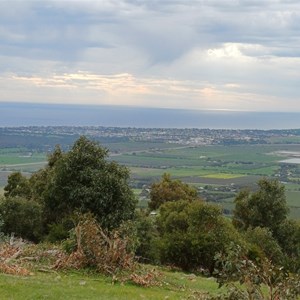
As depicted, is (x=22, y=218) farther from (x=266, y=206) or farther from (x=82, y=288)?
(x=82, y=288)

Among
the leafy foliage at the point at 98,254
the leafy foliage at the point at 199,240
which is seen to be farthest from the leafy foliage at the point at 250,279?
the leafy foliage at the point at 199,240

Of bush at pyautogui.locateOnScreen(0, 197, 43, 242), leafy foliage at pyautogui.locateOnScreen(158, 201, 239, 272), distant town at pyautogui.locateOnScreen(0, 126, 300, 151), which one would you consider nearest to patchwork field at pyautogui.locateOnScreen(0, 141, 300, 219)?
distant town at pyautogui.locateOnScreen(0, 126, 300, 151)

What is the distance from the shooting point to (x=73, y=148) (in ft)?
76.3

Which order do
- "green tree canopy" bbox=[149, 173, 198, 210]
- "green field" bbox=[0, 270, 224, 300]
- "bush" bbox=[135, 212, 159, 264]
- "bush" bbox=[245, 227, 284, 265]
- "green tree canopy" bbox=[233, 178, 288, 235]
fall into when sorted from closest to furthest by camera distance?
1. "green field" bbox=[0, 270, 224, 300]
2. "bush" bbox=[135, 212, 159, 264]
3. "bush" bbox=[245, 227, 284, 265]
4. "green tree canopy" bbox=[233, 178, 288, 235]
5. "green tree canopy" bbox=[149, 173, 198, 210]

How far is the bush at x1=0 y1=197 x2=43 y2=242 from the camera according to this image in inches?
991

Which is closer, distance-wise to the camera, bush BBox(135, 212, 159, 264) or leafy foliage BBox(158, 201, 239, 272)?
leafy foliage BBox(158, 201, 239, 272)

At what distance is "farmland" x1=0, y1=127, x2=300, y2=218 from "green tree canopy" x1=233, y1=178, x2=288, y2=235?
24.1 metres

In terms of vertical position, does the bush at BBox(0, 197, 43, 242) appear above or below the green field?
below

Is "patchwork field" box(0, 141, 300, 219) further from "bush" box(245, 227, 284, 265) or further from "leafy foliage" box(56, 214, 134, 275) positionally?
"leafy foliage" box(56, 214, 134, 275)

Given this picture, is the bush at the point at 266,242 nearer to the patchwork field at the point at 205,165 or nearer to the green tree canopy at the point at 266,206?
the green tree canopy at the point at 266,206

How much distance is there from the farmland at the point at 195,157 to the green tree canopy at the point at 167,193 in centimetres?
1719

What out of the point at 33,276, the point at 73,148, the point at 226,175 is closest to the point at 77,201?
the point at 73,148

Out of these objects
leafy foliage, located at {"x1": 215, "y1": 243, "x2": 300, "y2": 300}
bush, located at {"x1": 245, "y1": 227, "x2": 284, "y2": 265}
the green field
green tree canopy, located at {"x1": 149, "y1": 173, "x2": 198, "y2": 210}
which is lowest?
bush, located at {"x1": 245, "y1": 227, "x2": 284, "y2": 265}

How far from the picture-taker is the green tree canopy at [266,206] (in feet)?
92.1
